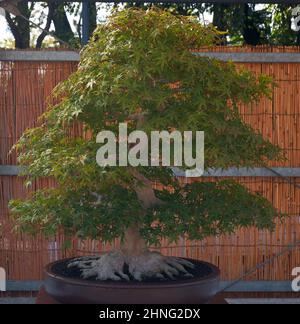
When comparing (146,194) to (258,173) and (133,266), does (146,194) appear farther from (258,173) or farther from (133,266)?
(258,173)

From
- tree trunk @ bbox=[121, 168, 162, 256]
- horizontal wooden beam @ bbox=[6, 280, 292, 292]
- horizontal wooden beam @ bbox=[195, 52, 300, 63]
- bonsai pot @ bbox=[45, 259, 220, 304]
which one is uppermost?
horizontal wooden beam @ bbox=[195, 52, 300, 63]

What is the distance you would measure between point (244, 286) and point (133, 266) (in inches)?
42.1

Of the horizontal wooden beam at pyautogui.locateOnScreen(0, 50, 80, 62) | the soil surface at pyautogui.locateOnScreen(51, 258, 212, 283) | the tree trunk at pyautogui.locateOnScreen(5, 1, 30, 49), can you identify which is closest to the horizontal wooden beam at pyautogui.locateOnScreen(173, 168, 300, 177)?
the horizontal wooden beam at pyautogui.locateOnScreen(0, 50, 80, 62)

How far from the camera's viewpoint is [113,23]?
161 centimetres

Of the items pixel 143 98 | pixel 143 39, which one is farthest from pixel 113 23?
pixel 143 98

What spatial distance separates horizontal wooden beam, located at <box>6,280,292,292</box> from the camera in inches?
104

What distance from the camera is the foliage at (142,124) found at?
151cm

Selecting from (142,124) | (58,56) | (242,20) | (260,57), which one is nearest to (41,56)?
(58,56)

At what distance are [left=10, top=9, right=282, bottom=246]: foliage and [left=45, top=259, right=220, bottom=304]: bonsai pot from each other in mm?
133

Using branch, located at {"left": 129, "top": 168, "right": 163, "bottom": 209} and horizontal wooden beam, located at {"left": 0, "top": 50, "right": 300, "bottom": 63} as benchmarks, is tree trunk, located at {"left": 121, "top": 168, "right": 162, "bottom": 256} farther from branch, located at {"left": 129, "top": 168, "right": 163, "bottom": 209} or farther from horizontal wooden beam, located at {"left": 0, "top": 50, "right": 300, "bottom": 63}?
horizontal wooden beam, located at {"left": 0, "top": 50, "right": 300, "bottom": 63}

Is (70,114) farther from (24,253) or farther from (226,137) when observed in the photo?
(24,253)

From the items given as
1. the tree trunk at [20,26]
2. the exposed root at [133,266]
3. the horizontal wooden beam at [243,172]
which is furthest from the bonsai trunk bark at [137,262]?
the tree trunk at [20,26]

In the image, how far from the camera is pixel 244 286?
2.66 m

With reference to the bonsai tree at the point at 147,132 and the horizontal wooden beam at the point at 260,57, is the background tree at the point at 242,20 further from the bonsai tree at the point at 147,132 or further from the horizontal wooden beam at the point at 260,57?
the bonsai tree at the point at 147,132
